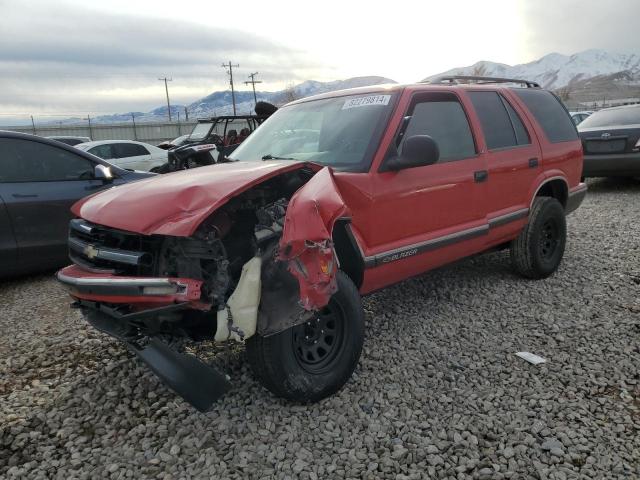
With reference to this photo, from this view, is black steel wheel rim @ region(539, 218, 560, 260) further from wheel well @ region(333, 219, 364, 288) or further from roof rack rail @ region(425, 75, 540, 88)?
wheel well @ region(333, 219, 364, 288)

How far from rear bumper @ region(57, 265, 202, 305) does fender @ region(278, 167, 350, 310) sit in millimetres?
459

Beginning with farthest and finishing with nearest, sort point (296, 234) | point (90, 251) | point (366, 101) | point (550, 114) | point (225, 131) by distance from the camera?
point (225, 131), point (550, 114), point (366, 101), point (90, 251), point (296, 234)

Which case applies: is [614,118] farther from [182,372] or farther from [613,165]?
[182,372]

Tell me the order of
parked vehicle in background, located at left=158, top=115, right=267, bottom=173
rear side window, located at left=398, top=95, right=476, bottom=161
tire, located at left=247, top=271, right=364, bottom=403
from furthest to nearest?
1. parked vehicle in background, located at left=158, top=115, right=267, bottom=173
2. rear side window, located at left=398, top=95, right=476, bottom=161
3. tire, located at left=247, top=271, right=364, bottom=403

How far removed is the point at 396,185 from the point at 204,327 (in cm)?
154

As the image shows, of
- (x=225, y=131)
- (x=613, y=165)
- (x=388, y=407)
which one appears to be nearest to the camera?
(x=388, y=407)

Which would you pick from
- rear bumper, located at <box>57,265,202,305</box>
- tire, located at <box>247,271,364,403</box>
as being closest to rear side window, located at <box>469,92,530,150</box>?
tire, located at <box>247,271,364,403</box>

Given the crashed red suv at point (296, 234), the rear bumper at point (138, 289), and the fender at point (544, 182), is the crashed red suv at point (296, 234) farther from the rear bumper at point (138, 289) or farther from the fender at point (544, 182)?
the fender at point (544, 182)

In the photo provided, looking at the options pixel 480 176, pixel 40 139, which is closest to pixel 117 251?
pixel 480 176

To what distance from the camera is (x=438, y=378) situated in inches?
120

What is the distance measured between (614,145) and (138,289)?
366 inches

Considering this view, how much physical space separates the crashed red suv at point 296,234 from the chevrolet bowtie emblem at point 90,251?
12 mm

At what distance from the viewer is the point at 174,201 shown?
2.36 m

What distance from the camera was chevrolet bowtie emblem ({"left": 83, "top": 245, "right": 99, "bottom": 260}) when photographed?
2.58 m
